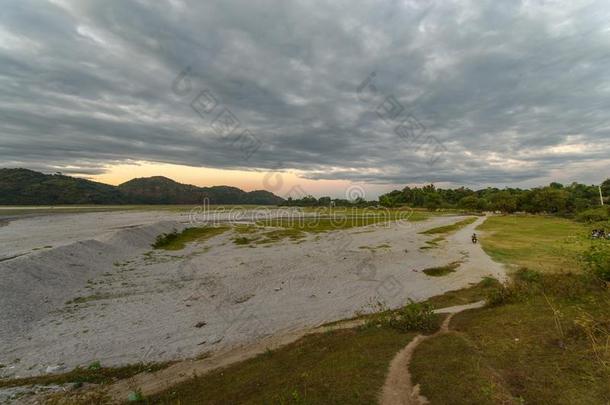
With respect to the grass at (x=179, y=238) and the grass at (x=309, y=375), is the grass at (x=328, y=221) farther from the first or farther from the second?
the grass at (x=309, y=375)

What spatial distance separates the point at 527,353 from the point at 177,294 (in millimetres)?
24318

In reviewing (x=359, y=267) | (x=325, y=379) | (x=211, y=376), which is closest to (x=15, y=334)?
(x=211, y=376)

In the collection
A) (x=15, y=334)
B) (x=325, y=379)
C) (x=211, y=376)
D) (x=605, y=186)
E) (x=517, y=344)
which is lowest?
(x=15, y=334)

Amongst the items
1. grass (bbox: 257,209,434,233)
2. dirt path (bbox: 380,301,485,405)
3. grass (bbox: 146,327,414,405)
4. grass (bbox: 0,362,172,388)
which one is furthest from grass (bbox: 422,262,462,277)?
grass (bbox: 257,209,434,233)

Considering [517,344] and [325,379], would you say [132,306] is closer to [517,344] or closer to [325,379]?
[325,379]

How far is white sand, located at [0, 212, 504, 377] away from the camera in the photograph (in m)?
16.2

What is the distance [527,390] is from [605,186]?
18864cm

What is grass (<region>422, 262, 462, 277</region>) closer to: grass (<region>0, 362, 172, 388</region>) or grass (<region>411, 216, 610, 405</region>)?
grass (<region>411, 216, 610, 405</region>)

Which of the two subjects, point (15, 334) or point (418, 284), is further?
point (418, 284)

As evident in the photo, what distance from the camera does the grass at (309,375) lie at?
7.39 metres

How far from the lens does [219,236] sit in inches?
2438

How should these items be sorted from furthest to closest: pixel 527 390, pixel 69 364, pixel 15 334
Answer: pixel 15 334, pixel 69 364, pixel 527 390

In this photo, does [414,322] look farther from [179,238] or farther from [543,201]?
[543,201]

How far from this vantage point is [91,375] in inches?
500
